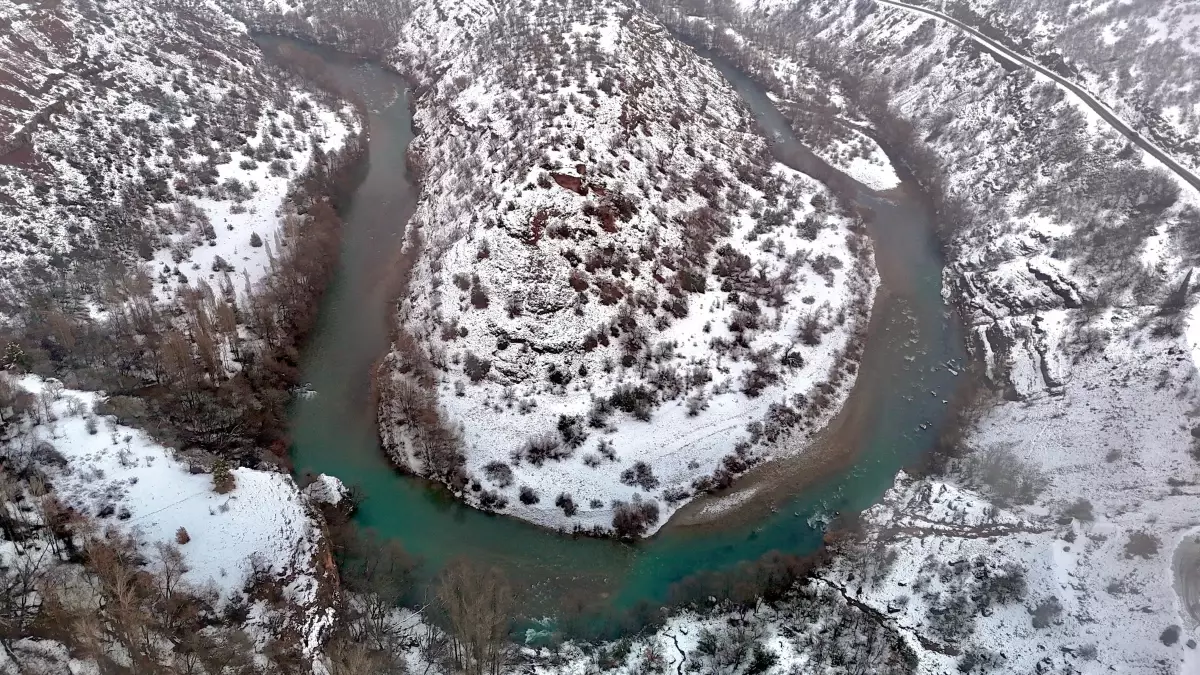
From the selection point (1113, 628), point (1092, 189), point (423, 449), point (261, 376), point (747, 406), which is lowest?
point (261, 376)

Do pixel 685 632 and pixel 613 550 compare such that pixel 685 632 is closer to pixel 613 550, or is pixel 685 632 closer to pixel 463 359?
pixel 613 550

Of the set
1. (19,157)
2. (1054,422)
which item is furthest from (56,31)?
(1054,422)

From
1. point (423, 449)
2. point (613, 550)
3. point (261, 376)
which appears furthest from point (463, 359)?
point (613, 550)

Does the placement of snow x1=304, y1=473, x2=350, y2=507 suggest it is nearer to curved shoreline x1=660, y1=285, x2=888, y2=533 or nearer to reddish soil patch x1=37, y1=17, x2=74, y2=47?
curved shoreline x1=660, y1=285, x2=888, y2=533

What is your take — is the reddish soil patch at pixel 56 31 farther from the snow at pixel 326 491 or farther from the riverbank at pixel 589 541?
the snow at pixel 326 491

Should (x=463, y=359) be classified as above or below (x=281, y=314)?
above

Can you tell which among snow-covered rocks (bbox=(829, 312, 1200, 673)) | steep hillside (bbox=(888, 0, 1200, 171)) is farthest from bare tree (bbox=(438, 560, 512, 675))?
steep hillside (bbox=(888, 0, 1200, 171))

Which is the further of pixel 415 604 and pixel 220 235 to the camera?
pixel 220 235

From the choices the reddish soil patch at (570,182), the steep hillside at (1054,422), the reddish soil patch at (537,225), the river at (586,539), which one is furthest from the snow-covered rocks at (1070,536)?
the reddish soil patch at (570,182)
